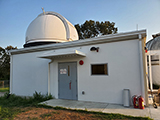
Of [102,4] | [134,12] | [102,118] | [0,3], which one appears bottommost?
[102,118]

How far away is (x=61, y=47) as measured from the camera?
25.5ft

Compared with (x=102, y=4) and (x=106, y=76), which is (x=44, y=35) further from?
(x=106, y=76)

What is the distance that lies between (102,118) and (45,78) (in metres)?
4.90

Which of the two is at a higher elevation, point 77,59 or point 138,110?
point 77,59

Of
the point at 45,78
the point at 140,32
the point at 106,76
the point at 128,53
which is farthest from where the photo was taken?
the point at 45,78

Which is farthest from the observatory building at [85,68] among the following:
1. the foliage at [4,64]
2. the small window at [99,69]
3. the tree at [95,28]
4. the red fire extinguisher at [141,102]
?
the tree at [95,28]

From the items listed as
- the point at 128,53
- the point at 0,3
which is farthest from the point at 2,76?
the point at 128,53

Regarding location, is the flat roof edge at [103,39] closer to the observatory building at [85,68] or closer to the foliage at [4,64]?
the observatory building at [85,68]

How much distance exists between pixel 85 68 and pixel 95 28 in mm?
18338

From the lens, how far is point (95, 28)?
2402cm

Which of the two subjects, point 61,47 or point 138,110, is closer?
point 138,110

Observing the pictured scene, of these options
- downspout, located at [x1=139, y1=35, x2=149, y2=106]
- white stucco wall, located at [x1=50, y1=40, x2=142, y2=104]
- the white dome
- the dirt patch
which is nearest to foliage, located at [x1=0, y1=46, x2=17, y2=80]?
the white dome

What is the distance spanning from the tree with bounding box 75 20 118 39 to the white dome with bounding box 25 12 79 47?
13628 millimetres

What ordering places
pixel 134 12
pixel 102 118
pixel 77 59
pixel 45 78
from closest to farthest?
pixel 102 118
pixel 77 59
pixel 134 12
pixel 45 78
